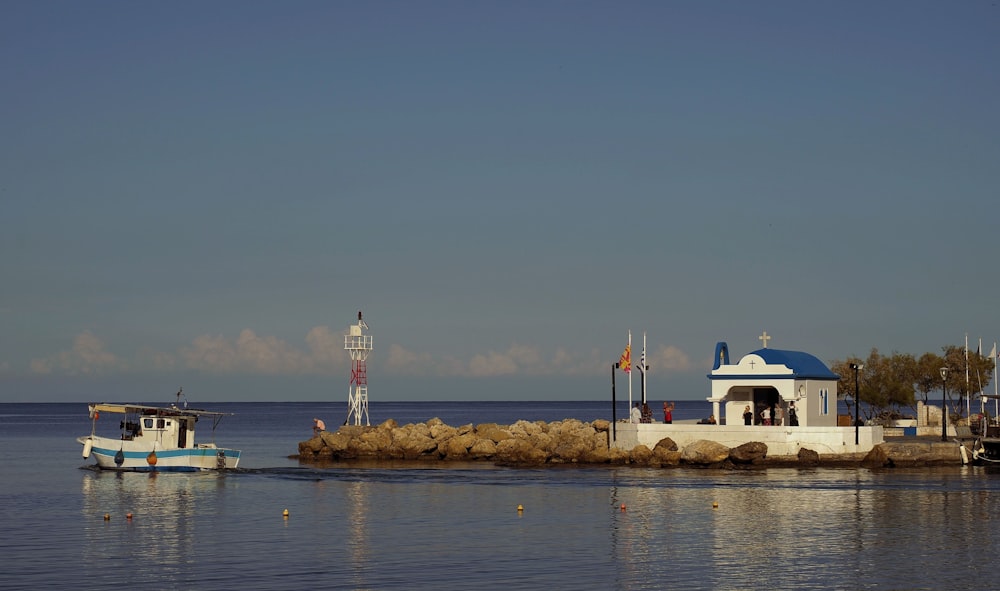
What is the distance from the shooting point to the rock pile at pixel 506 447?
70375mm

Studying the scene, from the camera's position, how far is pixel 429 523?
48438mm

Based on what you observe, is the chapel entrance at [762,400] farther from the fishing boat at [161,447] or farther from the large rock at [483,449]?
the fishing boat at [161,447]

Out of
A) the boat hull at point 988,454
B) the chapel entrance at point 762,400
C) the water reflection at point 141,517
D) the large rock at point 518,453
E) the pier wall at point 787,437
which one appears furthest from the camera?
the large rock at point 518,453

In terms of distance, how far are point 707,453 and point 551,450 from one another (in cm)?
1238

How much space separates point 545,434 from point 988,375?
128 ft

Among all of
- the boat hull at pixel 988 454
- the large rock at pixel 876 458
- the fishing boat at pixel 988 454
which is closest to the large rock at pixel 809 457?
the large rock at pixel 876 458

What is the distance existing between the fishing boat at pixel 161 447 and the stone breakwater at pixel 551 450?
456 inches

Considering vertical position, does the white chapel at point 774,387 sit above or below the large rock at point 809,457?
above

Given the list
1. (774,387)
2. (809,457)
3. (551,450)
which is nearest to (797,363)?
(774,387)

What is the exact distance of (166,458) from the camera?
Answer: 236 ft

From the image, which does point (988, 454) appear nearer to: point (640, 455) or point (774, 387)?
point (774, 387)

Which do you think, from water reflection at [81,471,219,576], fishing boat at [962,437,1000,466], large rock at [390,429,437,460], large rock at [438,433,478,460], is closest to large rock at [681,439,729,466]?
fishing boat at [962,437,1000,466]

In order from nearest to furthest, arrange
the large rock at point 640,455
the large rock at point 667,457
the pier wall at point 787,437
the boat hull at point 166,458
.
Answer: the pier wall at point 787,437 < the large rock at point 667,457 < the large rock at point 640,455 < the boat hull at point 166,458

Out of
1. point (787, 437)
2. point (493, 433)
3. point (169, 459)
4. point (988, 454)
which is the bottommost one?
point (169, 459)
